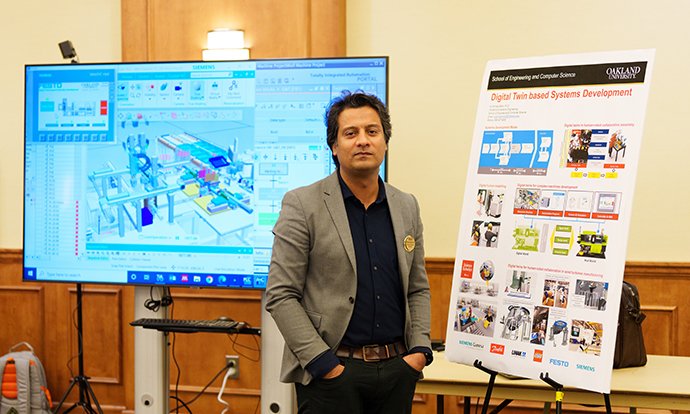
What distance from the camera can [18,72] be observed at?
4.77m

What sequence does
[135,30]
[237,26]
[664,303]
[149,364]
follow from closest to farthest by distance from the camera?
[149,364] → [664,303] → [237,26] → [135,30]

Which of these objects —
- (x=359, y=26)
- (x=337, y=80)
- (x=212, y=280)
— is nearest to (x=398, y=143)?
(x=359, y=26)

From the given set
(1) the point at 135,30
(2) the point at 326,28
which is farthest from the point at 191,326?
(1) the point at 135,30

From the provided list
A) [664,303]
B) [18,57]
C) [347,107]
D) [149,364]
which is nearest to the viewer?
[347,107]

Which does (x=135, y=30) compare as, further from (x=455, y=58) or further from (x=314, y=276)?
(x=314, y=276)

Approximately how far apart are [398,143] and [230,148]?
3.87ft

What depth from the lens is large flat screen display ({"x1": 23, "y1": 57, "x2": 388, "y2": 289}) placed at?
340 centimetres

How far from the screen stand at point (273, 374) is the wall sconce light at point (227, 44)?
1.47 metres

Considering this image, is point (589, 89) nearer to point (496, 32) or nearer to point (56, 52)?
point (496, 32)

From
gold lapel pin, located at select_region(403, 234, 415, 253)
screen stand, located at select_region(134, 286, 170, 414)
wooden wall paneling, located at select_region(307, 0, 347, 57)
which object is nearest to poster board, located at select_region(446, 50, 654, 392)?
gold lapel pin, located at select_region(403, 234, 415, 253)

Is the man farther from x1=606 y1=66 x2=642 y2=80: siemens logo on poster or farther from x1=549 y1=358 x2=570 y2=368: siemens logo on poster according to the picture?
x1=606 y1=66 x2=642 y2=80: siemens logo on poster

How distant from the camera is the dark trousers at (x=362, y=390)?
7.93ft

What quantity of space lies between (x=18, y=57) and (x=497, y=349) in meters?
3.51

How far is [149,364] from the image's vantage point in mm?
3578
